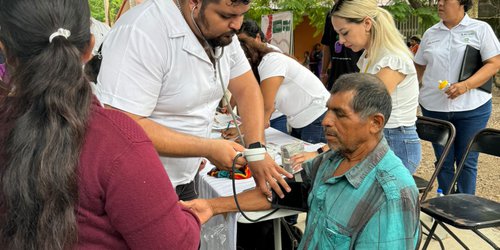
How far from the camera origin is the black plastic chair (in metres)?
2.41

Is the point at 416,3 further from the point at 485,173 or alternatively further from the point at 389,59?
the point at 389,59

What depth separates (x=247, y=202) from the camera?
6.40 feet

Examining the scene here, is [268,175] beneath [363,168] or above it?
beneath

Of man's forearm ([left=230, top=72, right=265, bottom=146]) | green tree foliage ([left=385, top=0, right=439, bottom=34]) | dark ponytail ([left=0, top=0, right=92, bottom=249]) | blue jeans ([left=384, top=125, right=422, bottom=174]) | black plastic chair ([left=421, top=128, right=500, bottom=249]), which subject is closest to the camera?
dark ponytail ([left=0, top=0, right=92, bottom=249])

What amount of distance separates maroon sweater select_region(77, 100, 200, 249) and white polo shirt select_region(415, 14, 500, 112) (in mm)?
3173

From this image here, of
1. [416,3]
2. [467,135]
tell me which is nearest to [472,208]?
[467,135]

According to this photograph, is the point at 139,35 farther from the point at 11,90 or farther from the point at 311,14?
the point at 311,14

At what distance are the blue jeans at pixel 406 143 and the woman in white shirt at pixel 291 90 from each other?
2.17 feet

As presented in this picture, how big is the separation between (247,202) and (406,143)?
118 cm

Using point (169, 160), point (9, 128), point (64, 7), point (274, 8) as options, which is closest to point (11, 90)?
point (9, 128)

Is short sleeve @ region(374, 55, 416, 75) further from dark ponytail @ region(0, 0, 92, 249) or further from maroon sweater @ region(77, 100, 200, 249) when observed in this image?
dark ponytail @ region(0, 0, 92, 249)

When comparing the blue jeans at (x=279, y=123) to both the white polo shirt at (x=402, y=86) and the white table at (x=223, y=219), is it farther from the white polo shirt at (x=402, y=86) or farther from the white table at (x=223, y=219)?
the white table at (x=223, y=219)

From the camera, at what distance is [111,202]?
0.85 m

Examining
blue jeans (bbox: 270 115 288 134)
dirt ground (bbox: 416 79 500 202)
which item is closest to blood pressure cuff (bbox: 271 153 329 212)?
blue jeans (bbox: 270 115 288 134)
